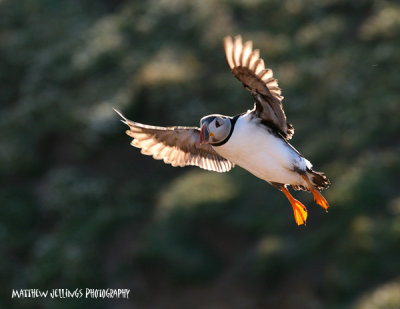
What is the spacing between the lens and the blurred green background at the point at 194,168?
13633 mm

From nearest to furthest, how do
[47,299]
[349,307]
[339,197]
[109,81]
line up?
[349,307] < [339,197] < [47,299] < [109,81]

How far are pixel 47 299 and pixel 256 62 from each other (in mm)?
10600

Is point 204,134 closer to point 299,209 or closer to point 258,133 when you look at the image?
point 258,133

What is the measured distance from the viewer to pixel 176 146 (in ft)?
30.3

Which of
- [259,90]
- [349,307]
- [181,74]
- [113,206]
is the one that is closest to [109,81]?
[181,74]

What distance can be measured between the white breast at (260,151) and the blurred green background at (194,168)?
5054 millimetres

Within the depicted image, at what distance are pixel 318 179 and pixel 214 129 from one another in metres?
1.41

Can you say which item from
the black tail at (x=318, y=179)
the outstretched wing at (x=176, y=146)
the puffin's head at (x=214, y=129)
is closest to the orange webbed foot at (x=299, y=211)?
the black tail at (x=318, y=179)

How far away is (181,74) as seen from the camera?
1920 centimetres

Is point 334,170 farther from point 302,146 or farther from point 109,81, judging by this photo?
point 109,81

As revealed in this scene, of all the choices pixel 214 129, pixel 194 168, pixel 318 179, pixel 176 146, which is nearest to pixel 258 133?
pixel 214 129

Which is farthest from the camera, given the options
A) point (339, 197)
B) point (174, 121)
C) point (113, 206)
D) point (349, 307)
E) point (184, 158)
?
point (174, 121)

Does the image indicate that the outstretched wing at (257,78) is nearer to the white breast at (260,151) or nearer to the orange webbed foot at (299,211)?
the white breast at (260,151)

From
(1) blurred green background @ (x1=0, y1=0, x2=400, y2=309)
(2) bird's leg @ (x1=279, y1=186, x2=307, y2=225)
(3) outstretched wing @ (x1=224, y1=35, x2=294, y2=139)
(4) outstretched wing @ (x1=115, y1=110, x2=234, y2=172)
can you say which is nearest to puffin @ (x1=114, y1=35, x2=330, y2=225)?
(3) outstretched wing @ (x1=224, y1=35, x2=294, y2=139)
